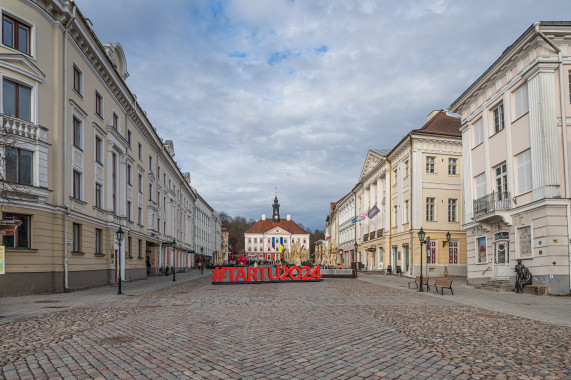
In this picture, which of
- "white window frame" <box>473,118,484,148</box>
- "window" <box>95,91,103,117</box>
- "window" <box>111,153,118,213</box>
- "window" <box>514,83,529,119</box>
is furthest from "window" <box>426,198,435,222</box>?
"window" <box>95,91,103,117</box>

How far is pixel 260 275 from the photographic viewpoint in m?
29.3

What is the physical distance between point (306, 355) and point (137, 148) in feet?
111

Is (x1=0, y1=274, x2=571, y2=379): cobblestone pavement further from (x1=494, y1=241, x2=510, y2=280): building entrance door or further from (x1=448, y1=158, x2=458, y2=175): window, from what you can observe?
(x1=448, y1=158, x2=458, y2=175): window

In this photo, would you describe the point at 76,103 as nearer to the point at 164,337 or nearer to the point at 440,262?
the point at 164,337

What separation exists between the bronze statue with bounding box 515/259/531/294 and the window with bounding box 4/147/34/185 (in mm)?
21887

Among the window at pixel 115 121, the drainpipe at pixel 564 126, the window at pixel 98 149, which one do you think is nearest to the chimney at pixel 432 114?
the drainpipe at pixel 564 126

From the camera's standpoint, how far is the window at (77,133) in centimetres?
2359

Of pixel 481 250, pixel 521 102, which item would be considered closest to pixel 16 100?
pixel 521 102

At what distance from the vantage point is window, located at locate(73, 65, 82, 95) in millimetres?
23406

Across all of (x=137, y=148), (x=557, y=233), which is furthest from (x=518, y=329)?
(x=137, y=148)

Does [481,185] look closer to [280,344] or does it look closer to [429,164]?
[429,164]

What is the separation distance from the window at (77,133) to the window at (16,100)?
153 inches

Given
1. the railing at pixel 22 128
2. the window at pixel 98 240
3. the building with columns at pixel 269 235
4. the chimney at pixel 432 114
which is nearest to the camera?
the railing at pixel 22 128

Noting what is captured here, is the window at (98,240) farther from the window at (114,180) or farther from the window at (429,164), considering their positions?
the window at (429,164)
